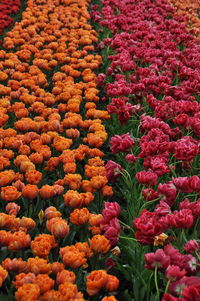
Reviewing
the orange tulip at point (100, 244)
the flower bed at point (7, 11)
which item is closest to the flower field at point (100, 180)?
the orange tulip at point (100, 244)

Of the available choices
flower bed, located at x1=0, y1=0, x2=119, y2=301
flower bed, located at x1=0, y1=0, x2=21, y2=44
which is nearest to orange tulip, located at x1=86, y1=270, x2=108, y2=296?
flower bed, located at x1=0, y1=0, x2=119, y2=301

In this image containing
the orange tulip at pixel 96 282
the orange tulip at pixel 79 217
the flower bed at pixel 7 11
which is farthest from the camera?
the flower bed at pixel 7 11

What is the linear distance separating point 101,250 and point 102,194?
664mm

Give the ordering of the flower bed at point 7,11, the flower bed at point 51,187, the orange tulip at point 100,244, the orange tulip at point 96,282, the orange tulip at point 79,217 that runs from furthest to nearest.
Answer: the flower bed at point 7,11 → the orange tulip at point 79,217 → the orange tulip at point 100,244 → the flower bed at point 51,187 → the orange tulip at point 96,282

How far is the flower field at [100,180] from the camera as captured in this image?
196cm

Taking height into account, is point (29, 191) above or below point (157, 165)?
below

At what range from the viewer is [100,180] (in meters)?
2.71

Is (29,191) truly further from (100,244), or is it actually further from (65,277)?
(65,277)

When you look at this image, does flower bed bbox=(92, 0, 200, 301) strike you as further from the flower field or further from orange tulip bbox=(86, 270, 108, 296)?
orange tulip bbox=(86, 270, 108, 296)

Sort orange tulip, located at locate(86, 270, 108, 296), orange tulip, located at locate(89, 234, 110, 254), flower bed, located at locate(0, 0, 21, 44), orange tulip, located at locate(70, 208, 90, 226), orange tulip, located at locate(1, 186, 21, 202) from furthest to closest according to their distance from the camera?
1. flower bed, located at locate(0, 0, 21, 44)
2. orange tulip, located at locate(1, 186, 21, 202)
3. orange tulip, located at locate(70, 208, 90, 226)
4. orange tulip, located at locate(89, 234, 110, 254)
5. orange tulip, located at locate(86, 270, 108, 296)

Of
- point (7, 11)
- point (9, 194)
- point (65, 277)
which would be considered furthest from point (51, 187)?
point (7, 11)

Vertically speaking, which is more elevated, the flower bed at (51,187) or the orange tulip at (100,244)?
the orange tulip at (100,244)

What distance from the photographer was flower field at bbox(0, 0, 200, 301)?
1.96 metres

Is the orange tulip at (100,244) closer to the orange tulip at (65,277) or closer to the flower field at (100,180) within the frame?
the flower field at (100,180)
